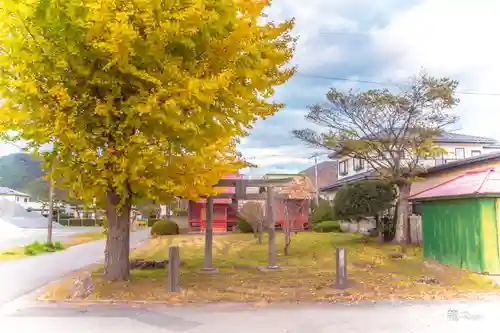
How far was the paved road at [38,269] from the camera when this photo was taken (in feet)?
23.2

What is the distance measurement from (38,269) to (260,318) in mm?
6749

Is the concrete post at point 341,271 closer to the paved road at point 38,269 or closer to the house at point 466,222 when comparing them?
the house at point 466,222

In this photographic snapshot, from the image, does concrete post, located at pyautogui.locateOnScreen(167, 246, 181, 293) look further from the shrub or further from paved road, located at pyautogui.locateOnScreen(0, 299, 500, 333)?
the shrub

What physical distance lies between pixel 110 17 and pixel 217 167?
10.2ft

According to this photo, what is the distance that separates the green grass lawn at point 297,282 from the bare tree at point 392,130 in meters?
2.66

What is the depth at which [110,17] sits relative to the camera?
503cm

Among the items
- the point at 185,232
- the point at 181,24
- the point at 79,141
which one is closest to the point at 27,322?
the point at 79,141

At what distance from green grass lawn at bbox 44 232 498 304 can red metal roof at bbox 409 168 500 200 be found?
4.81 feet

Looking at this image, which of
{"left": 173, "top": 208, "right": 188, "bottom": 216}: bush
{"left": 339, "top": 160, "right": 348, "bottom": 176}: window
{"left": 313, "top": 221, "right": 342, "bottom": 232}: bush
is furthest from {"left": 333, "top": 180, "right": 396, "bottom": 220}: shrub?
{"left": 173, "top": 208, "right": 188, "bottom": 216}: bush

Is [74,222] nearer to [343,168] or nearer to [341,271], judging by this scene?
[343,168]

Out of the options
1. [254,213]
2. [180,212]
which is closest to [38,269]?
[254,213]

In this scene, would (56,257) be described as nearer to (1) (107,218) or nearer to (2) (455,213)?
(1) (107,218)

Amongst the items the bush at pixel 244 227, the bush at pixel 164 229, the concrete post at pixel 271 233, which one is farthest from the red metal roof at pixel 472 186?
the bush at pixel 164 229

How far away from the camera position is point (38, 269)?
9.40 meters
